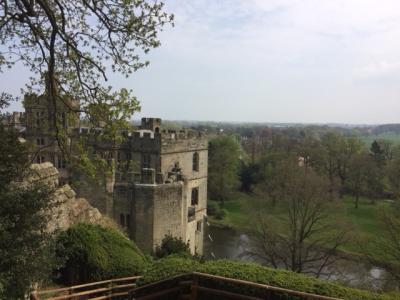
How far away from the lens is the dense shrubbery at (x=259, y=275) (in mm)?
9367

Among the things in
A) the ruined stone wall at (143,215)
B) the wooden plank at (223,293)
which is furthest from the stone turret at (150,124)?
the wooden plank at (223,293)

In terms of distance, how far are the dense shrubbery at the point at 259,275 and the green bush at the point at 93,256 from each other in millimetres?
1761

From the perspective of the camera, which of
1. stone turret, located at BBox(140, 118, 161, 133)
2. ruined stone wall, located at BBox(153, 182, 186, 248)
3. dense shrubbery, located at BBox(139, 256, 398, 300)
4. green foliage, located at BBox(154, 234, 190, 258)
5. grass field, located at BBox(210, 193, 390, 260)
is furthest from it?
grass field, located at BBox(210, 193, 390, 260)

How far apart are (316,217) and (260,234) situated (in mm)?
3941

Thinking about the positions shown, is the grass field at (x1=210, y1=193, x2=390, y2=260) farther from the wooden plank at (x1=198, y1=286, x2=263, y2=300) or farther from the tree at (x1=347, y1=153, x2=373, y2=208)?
the wooden plank at (x1=198, y1=286, x2=263, y2=300)

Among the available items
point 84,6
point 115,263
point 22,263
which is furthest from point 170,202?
point 22,263

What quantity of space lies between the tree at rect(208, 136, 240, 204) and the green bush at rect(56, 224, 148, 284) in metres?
45.9

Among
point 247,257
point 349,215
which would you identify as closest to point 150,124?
point 247,257

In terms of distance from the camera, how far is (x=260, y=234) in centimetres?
2933

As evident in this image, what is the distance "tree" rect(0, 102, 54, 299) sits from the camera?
7.16 meters

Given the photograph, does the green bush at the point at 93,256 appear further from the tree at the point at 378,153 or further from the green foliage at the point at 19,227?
the tree at the point at 378,153

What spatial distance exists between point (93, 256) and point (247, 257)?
2491cm

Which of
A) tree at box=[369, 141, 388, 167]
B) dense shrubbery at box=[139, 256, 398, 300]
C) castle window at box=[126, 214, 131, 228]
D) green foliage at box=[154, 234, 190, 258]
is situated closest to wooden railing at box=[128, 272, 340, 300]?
dense shrubbery at box=[139, 256, 398, 300]

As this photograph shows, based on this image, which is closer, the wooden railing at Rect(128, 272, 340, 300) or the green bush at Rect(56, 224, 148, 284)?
the wooden railing at Rect(128, 272, 340, 300)
